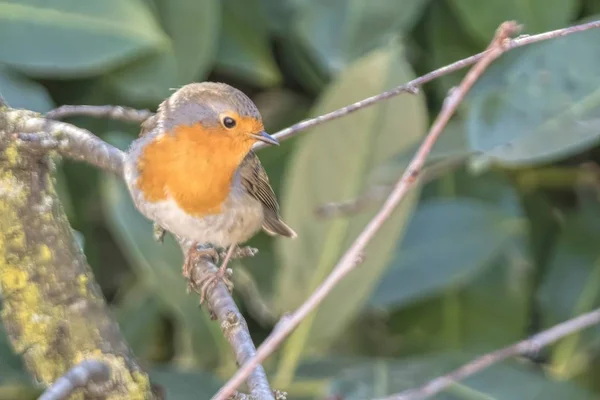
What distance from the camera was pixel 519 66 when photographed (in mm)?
1754

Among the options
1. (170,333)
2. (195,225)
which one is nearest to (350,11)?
(195,225)

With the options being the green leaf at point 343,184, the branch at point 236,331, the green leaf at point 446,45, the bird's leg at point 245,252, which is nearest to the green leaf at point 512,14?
the green leaf at point 446,45

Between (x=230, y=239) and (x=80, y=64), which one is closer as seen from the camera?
(x=230, y=239)

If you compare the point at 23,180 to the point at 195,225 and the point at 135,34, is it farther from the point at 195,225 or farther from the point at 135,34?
the point at 135,34

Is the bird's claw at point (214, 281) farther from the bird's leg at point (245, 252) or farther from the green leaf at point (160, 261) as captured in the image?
the green leaf at point (160, 261)

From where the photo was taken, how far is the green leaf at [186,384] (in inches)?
70.6

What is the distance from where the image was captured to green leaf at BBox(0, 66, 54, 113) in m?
1.75

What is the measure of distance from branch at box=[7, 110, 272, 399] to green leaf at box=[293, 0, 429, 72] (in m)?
0.72

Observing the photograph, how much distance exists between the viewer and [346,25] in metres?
1.98

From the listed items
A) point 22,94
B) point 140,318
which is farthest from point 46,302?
point 140,318

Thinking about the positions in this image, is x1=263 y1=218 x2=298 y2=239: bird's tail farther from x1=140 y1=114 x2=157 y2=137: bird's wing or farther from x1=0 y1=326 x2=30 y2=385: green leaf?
x1=0 y1=326 x2=30 y2=385: green leaf

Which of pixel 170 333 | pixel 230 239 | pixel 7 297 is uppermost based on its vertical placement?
pixel 7 297

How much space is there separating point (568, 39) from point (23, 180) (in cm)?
121

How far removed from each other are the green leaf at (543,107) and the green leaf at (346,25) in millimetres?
337
